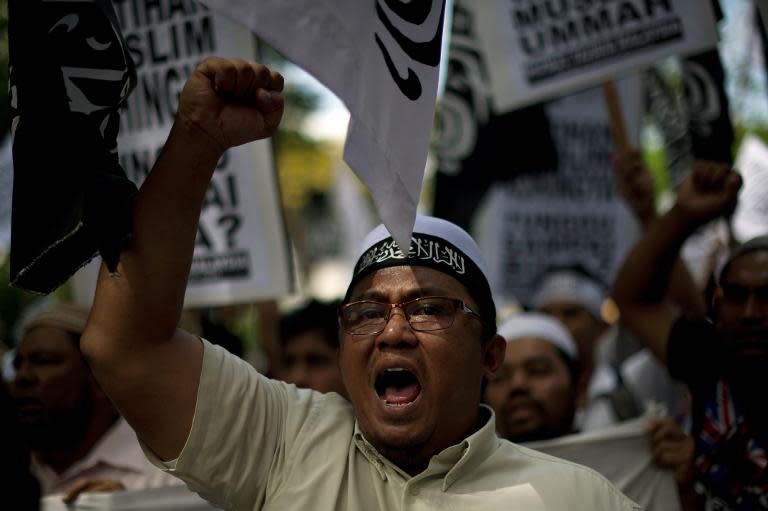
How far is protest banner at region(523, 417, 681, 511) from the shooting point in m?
3.71

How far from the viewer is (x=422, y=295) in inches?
104

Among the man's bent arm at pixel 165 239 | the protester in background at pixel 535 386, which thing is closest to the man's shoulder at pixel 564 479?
the man's bent arm at pixel 165 239

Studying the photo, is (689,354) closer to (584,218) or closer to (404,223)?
(404,223)

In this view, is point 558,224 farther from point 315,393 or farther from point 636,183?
point 315,393

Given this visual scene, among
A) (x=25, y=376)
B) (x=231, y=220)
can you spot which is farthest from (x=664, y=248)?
(x=25, y=376)

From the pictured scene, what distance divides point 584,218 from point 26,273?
525 cm

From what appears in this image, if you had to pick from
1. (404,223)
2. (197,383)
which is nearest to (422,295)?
(404,223)

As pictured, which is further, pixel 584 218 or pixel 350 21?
pixel 584 218

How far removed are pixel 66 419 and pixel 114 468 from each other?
1.03 ft

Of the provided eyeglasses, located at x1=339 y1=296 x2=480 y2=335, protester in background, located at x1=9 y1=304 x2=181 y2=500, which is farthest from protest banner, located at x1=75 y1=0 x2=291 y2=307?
eyeglasses, located at x1=339 y1=296 x2=480 y2=335

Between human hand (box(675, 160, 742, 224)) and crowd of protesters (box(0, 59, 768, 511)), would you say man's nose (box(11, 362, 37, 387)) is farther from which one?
human hand (box(675, 160, 742, 224))

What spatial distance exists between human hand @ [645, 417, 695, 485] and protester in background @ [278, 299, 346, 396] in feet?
5.36

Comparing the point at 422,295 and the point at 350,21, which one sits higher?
the point at 350,21

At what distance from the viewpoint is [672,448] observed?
364cm
